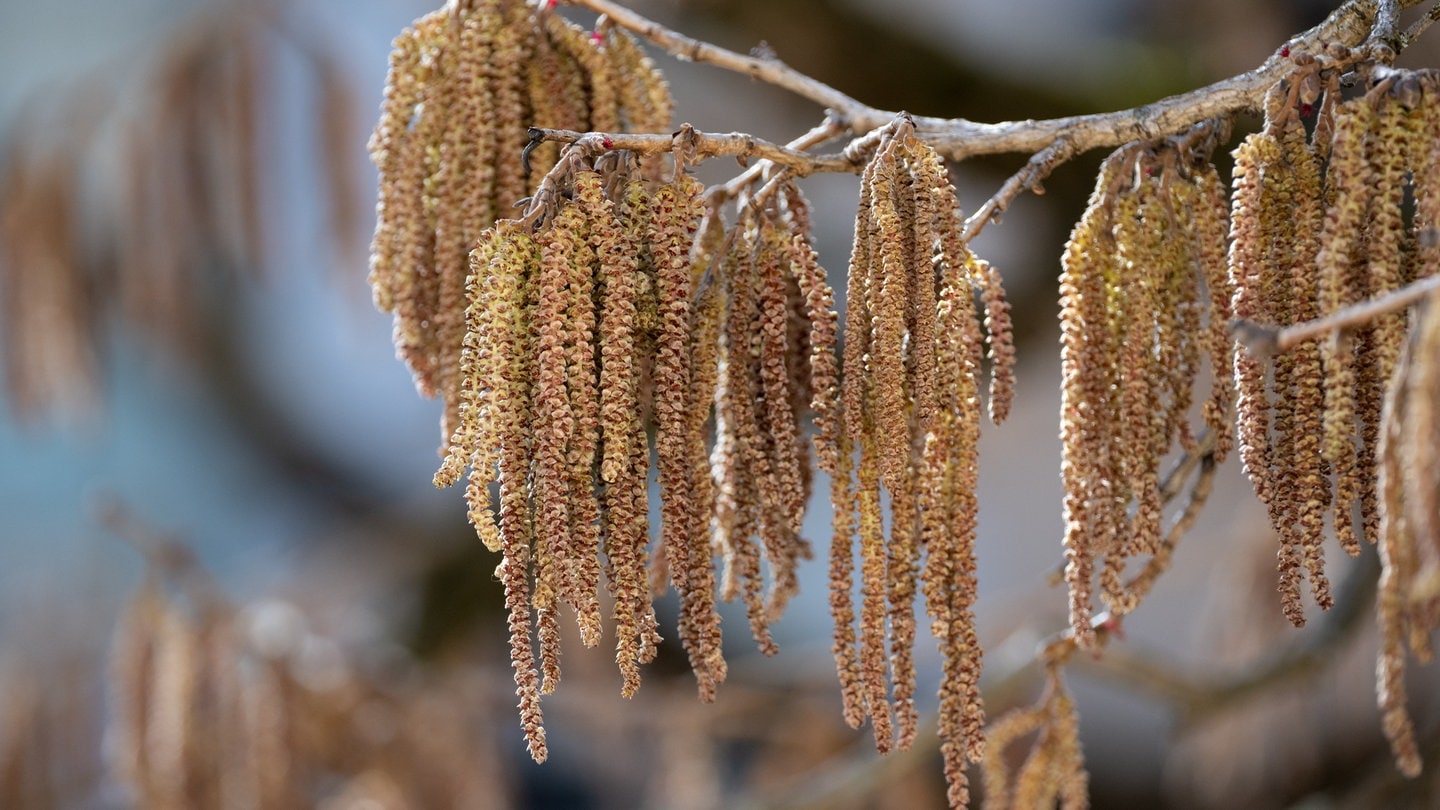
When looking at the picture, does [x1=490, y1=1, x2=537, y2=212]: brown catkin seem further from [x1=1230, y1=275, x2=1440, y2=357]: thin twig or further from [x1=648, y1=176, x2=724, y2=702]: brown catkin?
[x1=1230, y1=275, x2=1440, y2=357]: thin twig

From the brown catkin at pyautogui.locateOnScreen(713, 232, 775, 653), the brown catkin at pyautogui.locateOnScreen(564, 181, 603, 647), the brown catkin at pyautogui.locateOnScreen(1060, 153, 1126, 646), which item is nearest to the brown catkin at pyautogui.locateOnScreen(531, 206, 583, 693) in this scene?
the brown catkin at pyautogui.locateOnScreen(564, 181, 603, 647)

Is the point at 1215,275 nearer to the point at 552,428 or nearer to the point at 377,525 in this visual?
the point at 552,428

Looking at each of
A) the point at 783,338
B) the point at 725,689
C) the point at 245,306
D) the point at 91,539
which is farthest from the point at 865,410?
the point at 245,306

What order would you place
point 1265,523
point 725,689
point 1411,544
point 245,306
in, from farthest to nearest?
1. point 245,306
2. point 725,689
3. point 1265,523
4. point 1411,544

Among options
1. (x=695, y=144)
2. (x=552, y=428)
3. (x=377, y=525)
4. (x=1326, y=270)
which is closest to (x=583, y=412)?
(x=552, y=428)

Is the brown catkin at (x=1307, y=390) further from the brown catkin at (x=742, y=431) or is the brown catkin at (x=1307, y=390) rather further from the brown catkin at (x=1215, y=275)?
the brown catkin at (x=742, y=431)

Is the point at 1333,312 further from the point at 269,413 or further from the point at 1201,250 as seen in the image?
the point at 269,413

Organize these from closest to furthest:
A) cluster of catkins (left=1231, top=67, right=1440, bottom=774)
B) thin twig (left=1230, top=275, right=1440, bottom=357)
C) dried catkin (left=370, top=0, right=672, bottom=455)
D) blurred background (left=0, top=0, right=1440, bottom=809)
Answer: thin twig (left=1230, top=275, right=1440, bottom=357) → cluster of catkins (left=1231, top=67, right=1440, bottom=774) → dried catkin (left=370, top=0, right=672, bottom=455) → blurred background (left=0, top=0, right=1440, bottom=809)

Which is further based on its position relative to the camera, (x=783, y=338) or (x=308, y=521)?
(x=308, y=521)

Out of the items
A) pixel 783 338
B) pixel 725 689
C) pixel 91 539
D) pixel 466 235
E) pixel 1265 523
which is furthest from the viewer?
pixel 91 539

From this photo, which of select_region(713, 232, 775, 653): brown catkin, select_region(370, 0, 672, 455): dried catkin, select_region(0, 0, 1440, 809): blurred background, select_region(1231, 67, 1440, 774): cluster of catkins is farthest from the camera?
select_region(0, 0, 1440, 809): blurred background
